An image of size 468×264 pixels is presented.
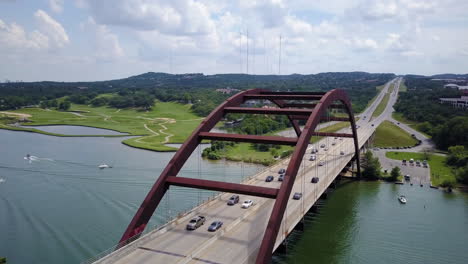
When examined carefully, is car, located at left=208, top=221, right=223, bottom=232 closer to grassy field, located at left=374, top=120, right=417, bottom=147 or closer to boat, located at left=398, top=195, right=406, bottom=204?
boat, located at left=398, top=195, right=406, bottom=204

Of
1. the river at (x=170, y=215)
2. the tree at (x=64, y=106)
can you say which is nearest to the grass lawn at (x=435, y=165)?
the river at (x=170, y=215)

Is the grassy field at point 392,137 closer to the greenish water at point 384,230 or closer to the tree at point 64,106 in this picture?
the greenish water at point 384,230

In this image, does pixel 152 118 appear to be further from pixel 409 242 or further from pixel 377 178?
pixel 409 242

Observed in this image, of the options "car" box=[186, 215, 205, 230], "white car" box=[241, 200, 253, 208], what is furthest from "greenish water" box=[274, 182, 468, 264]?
"car" box=[186, 215, 205, 230]

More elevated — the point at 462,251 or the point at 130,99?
the point at 130,99

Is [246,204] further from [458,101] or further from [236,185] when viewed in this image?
[458,101]

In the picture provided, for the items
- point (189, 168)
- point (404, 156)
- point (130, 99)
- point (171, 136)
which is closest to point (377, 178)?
point (404, 156)

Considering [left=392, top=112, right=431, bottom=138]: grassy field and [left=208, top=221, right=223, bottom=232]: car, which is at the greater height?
[left=392, top=112, right=431, bottom=138]: grassy field
